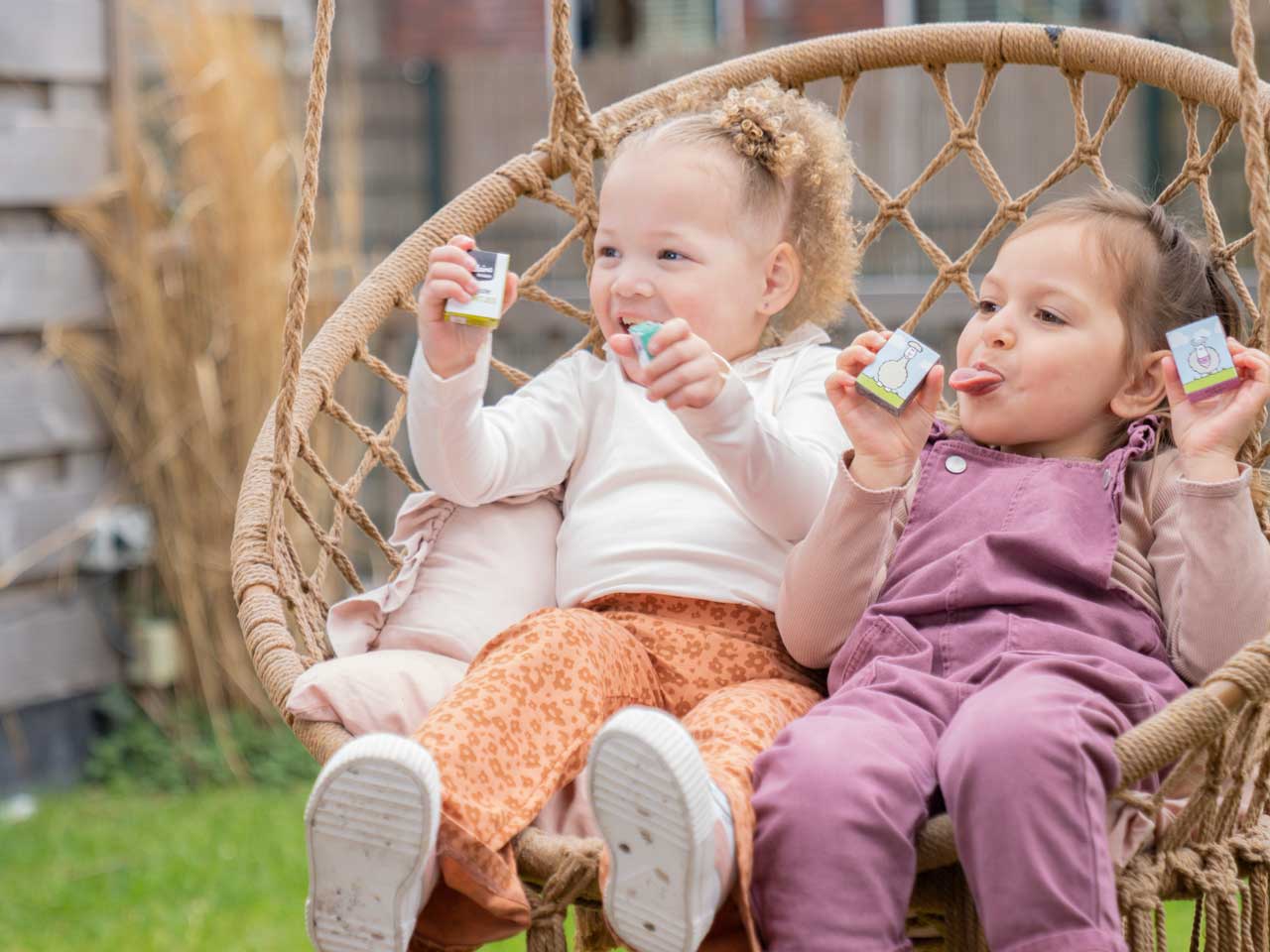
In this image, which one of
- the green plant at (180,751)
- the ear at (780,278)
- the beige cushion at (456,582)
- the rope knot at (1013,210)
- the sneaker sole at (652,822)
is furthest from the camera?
the green plant at (180,751)

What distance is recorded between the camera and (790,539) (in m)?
1.49

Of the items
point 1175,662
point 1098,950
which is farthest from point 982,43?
point 1098,950

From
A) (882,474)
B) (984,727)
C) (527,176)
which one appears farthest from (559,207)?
(984,727)

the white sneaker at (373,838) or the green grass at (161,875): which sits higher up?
the white sneaker at (373,838)

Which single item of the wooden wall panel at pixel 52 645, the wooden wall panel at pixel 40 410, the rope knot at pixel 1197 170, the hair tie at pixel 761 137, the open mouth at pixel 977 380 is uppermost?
the hair tie at pixel 761 137

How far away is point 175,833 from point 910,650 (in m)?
1.81

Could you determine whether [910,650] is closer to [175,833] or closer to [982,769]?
[982,769]

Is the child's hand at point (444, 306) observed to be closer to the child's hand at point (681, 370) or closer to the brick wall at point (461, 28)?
the child's hand at point (681, 370)

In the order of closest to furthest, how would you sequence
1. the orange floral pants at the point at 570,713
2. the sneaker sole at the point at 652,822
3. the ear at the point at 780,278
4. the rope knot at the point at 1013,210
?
the sneaker sole at the point at 652,822 → the orange floral pants at the point at 570,713 → the ear at the point at 780,278 → the rope knot at the point at 1013,210

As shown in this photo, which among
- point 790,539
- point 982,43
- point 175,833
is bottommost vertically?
point 175,833

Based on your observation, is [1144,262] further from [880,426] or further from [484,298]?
[484,298]

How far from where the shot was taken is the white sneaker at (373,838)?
3.60ft

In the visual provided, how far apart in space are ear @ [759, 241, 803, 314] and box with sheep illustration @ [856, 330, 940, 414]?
1.15ft

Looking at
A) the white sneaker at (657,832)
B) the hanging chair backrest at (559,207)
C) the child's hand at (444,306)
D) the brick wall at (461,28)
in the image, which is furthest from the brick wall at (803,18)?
the white sneaker at (657,832)
